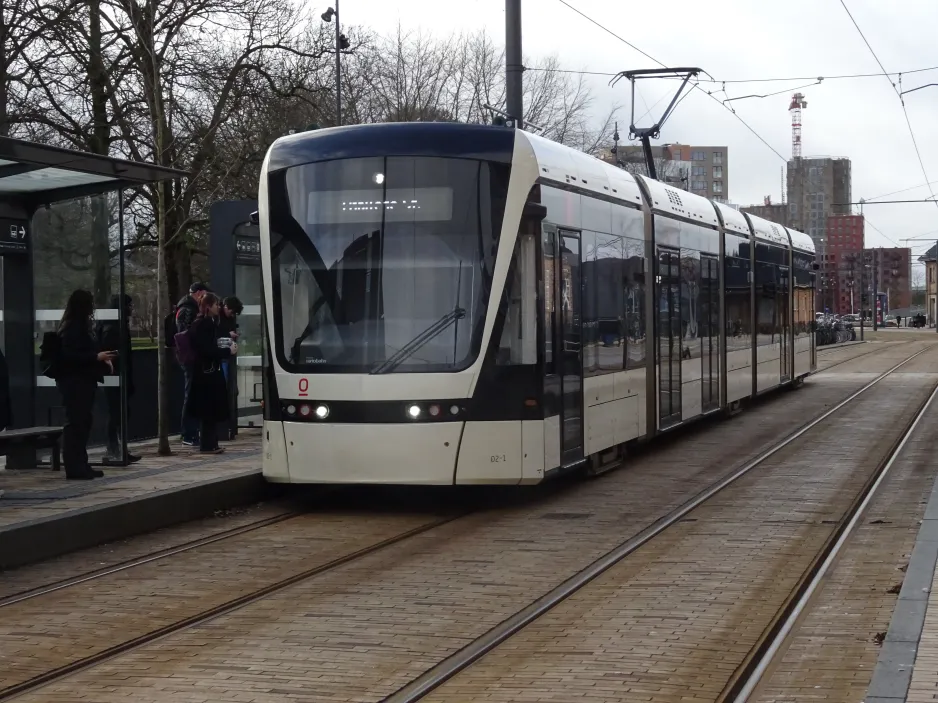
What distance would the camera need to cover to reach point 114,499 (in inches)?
440

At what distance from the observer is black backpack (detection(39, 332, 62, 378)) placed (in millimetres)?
12484

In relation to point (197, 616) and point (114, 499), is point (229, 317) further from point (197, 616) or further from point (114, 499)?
point (197, 616)

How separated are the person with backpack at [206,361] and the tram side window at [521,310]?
4085 millimetres

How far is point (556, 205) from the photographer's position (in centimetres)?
1262

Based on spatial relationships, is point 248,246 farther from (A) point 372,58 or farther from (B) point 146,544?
(A) point 372,58

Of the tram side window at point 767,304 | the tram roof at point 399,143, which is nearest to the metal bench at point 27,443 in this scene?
the tram roof at point 399,143

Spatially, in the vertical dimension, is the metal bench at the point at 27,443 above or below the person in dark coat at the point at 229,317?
below

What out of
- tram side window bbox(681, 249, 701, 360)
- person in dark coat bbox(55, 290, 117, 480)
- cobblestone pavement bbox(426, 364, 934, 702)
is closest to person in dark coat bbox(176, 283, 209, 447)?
person in dark coat bbox(55, 290, 117, 480)

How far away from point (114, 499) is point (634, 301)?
256 inches

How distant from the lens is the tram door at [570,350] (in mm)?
12633

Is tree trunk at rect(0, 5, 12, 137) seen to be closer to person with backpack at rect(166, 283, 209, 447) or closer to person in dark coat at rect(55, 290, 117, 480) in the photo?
person with backpack at rect(166, 283, 209, 447)

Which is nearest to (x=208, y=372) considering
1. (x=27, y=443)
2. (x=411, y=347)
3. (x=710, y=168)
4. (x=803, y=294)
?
(x=27, y=443)

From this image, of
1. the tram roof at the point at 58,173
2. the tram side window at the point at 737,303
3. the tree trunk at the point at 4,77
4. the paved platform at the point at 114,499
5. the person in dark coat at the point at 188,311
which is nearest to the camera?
the paved platform at the point at 114,499

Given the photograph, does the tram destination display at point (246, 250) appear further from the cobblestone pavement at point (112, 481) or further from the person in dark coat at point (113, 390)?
the person in dark coat at point (113, 390)
